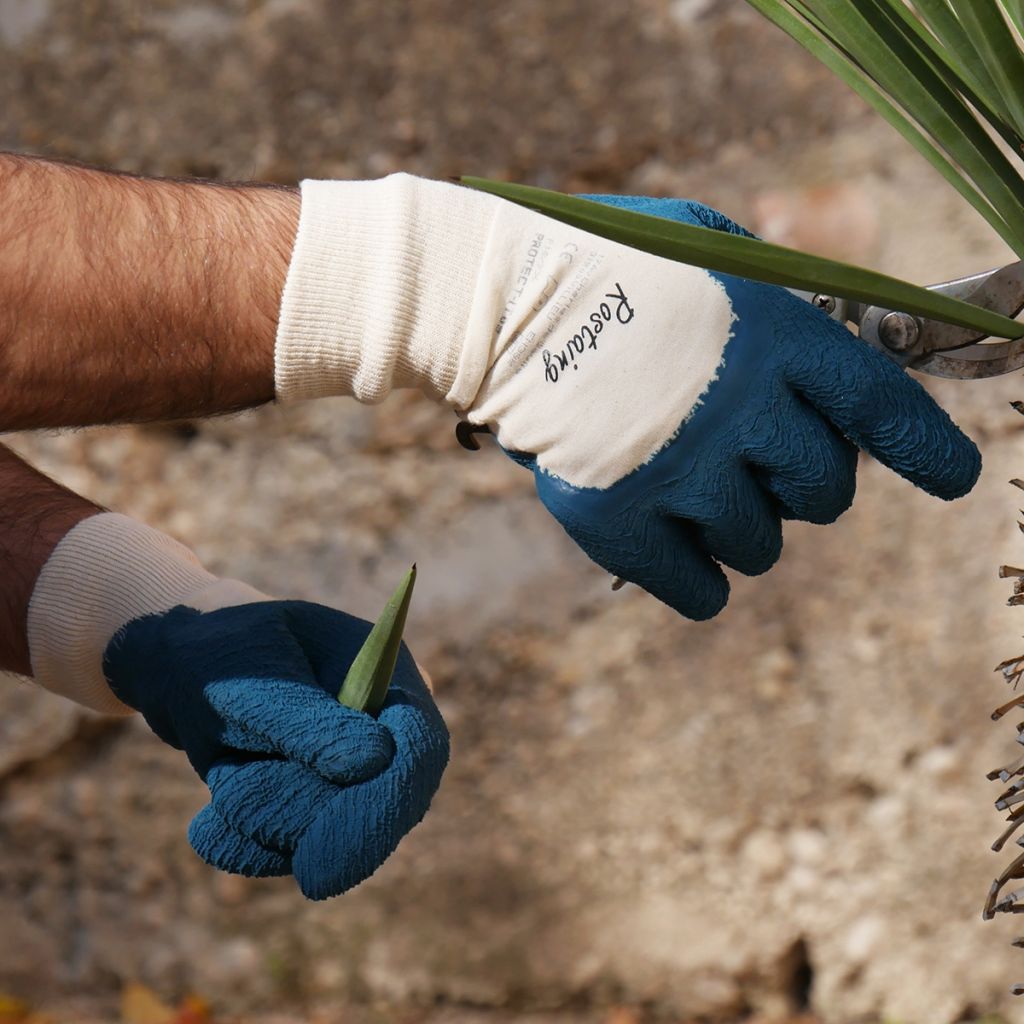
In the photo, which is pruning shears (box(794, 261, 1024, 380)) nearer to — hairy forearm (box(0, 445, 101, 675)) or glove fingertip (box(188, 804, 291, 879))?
glove fingertip (box(188, 804, 291, 879))

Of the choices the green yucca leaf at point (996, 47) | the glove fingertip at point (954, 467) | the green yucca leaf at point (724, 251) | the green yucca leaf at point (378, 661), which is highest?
the green yucca leaf at point (996, 47)

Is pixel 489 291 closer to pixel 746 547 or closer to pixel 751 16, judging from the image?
pixel 746 547

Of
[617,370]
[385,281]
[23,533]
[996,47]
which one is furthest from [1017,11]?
[23,533]

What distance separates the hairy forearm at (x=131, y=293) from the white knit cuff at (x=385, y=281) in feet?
0.08

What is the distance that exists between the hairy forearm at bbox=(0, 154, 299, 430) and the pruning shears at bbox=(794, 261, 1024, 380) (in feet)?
1.39

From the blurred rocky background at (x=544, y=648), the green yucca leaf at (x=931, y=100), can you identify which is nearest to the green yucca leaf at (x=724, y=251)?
the green yucca leaf at (x=931, y=100)

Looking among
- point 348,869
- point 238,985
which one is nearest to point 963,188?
point 348,869

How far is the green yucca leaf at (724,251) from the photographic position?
0.58 m

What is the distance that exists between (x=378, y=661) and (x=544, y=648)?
1.09 meters

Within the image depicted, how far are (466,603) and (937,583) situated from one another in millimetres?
706

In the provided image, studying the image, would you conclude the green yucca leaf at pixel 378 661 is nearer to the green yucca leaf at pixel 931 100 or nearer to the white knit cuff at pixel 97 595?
the white knit cuff at pixel 97 595

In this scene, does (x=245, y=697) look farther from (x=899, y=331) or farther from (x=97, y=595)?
(x=899, y=331)

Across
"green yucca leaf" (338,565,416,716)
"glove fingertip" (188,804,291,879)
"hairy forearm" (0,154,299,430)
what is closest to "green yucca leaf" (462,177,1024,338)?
"green yucca leaf" (338,565,416,716)

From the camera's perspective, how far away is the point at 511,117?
1915mm
